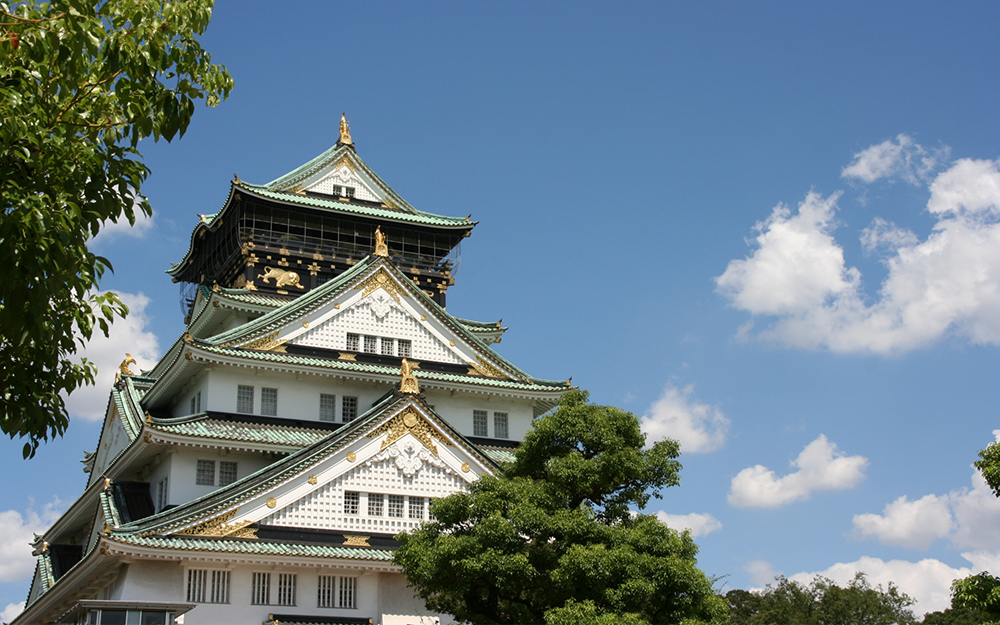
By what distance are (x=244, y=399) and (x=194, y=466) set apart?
10.0ft

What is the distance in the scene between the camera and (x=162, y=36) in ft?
38.1

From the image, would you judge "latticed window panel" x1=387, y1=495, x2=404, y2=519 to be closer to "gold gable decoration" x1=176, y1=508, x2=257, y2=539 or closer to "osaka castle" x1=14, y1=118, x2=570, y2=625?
"osaka castle" x1=14, y1=118, x2=570, y2=625

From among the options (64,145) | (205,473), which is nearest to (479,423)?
(205,473)

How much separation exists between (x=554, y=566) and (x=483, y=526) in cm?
200

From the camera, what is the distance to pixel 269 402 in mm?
33844

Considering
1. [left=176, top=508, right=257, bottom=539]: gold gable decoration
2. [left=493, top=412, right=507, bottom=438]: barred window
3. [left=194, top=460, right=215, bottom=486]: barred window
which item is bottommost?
[left=176, top=508, right=257, bottom=539]: gold gable decoration

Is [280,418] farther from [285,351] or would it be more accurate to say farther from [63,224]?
[63,224]

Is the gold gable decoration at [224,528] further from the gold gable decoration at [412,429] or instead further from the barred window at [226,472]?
the gold gable decoration at [412,429]

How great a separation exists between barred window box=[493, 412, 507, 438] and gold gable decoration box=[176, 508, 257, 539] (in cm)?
1106

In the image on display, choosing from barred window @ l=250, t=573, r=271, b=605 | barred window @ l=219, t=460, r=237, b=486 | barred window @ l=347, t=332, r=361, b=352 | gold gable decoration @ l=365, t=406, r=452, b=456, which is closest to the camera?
barred window @ l=250, t=573, r=271, b=605

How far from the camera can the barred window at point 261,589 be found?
28281 mm

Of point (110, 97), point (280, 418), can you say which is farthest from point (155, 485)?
point (110, 97)

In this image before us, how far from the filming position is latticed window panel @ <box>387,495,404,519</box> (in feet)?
99.5

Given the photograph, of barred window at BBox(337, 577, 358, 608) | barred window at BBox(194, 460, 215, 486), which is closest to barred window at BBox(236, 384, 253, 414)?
barred window at BBox(194, 460, 215, 486)
